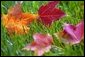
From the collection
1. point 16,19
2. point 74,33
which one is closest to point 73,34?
point 74,33

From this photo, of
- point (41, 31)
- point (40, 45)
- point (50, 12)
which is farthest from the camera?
point (41, 31)

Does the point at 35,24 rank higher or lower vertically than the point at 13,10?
lower

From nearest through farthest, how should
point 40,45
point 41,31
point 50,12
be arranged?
point 40,45 → point 50,12 → point 41,31

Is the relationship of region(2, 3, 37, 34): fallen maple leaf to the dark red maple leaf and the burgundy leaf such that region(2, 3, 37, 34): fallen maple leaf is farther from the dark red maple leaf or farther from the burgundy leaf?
the burgundy leaf

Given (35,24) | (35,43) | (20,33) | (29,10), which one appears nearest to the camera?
(35,43)

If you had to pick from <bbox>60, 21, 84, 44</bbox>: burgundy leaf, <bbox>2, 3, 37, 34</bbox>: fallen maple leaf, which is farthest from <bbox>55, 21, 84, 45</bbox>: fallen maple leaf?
<bbox>2, 3, 37, 34</bbox>: fallen maple leaf

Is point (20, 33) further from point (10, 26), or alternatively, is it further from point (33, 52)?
point (33, 52)

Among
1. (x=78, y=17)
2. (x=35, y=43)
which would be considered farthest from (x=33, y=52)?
(x=78, y=17)

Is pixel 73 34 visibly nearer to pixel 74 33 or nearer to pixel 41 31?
pixel 74 33
